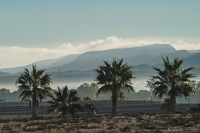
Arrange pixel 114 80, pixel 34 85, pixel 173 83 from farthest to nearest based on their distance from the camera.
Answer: pixel 34 85, pixel 114 80, pixel 173 83

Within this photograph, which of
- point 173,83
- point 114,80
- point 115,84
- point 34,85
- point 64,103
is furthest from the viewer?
point 34,85

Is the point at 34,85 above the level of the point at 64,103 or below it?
above

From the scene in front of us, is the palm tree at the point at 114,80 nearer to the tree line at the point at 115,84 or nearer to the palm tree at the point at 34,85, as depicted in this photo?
the tree line at the point at 115,84

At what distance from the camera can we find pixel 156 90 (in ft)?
164

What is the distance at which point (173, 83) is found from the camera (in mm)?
49844

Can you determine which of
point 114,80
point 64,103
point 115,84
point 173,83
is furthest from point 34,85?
point 173,83

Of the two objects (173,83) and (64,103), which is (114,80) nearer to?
(173,83)

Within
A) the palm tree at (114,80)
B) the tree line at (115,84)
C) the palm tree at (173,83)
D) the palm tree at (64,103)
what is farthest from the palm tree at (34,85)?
the palm tree at (173,83)

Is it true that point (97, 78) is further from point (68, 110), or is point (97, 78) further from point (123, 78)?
point (68, 110)

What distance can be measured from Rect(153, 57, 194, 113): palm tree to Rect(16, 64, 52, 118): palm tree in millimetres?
15762

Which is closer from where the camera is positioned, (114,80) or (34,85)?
(114,80)

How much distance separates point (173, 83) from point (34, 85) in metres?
19.6

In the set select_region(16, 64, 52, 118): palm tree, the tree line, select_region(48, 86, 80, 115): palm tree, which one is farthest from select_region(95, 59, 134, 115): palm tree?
select_region(16, 64, 52, 118): palm tree

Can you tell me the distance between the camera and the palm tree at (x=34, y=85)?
53.0m
